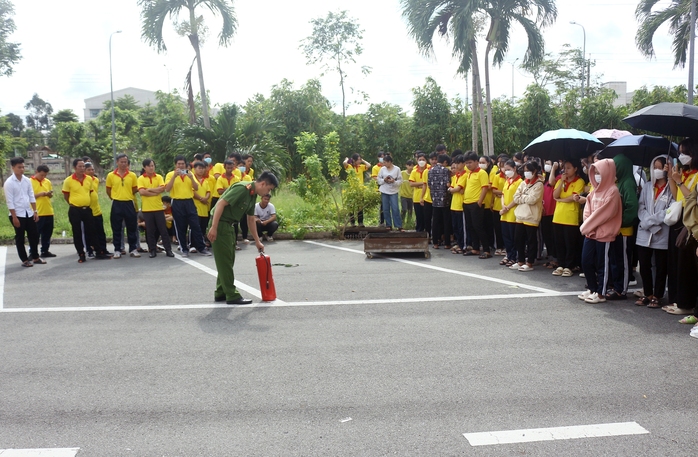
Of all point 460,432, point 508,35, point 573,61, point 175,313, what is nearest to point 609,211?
point 460,432

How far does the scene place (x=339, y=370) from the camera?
18.9 ft

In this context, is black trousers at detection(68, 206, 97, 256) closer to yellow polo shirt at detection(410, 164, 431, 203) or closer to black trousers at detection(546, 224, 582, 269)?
yellow polo shirt at detection(410, 164, 431, 203)

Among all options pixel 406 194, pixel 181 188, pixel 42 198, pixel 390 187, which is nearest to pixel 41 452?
pixel 181 188

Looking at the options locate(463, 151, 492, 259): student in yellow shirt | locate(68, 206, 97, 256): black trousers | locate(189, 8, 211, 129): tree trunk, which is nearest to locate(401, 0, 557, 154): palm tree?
locate(189, 8, 211, 129): tree trunk

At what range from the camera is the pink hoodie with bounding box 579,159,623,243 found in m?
8.17

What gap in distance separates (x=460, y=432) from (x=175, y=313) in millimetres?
4675

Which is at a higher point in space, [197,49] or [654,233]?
[197,49]

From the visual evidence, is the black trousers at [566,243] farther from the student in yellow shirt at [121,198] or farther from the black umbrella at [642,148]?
the student in yellow shirt at [121,198]

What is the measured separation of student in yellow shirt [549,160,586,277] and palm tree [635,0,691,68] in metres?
18.6

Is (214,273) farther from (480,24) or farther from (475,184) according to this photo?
(480,24)

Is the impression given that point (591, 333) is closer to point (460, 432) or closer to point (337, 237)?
point (460, 432)

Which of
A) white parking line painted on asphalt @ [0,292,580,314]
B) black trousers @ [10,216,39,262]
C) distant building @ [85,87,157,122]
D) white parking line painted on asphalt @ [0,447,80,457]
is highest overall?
distant building @ [85,87,157,122]

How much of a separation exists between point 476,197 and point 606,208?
13.7ft

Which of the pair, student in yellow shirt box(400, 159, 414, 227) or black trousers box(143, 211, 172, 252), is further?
student in yellow shirt box(400, 159, 414, 227)
